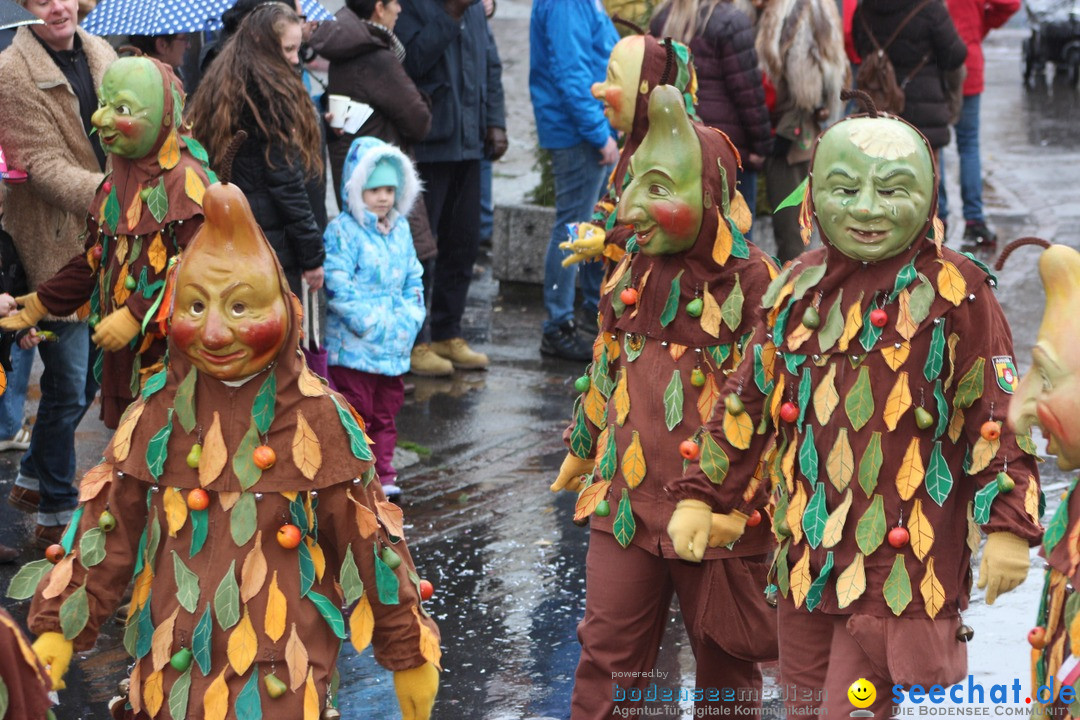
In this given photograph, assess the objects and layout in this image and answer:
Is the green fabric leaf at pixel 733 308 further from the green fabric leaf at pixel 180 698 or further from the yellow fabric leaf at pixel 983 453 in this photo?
the green fabric leaf at pixel 180 698

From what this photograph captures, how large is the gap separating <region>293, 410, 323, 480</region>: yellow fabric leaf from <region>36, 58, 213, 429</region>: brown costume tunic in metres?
1.98

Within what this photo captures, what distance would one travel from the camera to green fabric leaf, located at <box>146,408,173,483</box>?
3.52 metres

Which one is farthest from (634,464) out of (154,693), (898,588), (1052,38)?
(1052,38)

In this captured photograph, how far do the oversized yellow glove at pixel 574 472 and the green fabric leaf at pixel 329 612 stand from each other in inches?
47.9

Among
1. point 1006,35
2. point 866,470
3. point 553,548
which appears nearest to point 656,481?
point 866,470

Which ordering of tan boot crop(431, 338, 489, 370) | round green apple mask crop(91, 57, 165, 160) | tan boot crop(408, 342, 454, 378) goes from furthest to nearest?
tan boot crop(431, 338, 489, 370) → tan boot crop(408, 342, 454, 378) → round green apple mask crop(91, 57, 165, 160)

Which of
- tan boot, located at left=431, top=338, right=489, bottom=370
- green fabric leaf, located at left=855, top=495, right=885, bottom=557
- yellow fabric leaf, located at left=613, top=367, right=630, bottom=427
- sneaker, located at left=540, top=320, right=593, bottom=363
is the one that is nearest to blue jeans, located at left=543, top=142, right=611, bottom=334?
sneaker, located at left=540, top=320, right=593, bottom=363

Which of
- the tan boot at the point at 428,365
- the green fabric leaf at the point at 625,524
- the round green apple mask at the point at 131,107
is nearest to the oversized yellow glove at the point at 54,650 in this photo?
the green fabric leaf at the point at 625,524

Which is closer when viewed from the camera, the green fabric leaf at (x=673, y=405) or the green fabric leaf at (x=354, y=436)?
the green fabric leaf at (x=354, y=436)

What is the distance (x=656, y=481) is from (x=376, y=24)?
3978mm

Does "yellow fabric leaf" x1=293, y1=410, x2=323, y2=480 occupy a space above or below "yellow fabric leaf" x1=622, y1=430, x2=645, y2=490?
above

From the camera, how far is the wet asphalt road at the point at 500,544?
5051 mm

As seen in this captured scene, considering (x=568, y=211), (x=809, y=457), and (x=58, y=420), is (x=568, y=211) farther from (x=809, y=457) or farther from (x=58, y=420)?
(x=809, y=457)

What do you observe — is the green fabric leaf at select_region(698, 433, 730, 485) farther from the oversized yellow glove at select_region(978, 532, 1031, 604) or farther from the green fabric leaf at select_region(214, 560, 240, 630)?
the green fabric leaf at select_region(214, 560, 240, 630)
